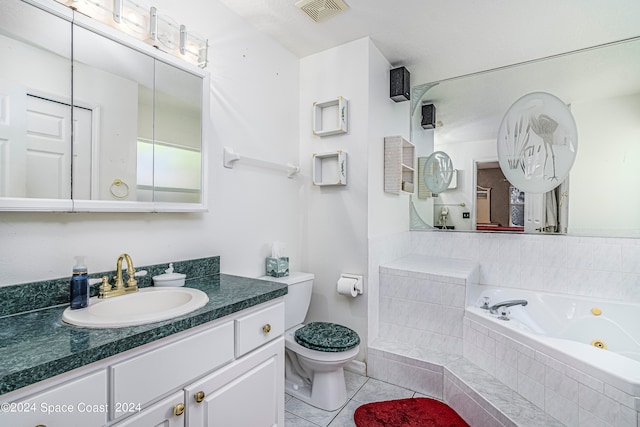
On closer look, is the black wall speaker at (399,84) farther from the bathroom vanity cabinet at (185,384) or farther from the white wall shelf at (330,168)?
the bathroom vanity cabinet at (185,384)

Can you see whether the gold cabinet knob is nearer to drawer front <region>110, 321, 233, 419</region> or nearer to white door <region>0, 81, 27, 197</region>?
drawer front <region>110, 321, 233, 419</region>

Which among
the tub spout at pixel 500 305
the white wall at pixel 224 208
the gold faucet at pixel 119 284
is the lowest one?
the tub spout at pixel 500 305

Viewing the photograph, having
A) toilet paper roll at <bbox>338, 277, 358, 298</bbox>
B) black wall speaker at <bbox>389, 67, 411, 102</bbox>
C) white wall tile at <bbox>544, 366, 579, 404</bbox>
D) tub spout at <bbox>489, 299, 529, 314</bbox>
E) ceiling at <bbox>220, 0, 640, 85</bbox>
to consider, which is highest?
ceiling at <bbox>220, 0, 640, 85</bbox>

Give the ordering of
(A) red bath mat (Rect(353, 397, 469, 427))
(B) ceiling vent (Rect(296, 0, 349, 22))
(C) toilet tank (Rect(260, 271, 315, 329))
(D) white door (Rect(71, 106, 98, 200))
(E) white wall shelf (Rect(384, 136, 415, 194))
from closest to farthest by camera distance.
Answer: (D) white door (Rect(71, 106, 98, 200)) → (A) red bath mat (Rect(353, 397, 469, 427)) → (B) ceiling vent (Rect(296, 0, 349, 22)) → (C) toilet tank (Rect(260, 271, 315, 329)) → (E) white wall shelf (Rect(384, 136, 415, 194))

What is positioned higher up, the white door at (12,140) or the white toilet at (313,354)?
the white door at (12,140)

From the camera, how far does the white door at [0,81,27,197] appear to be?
103 centimetres

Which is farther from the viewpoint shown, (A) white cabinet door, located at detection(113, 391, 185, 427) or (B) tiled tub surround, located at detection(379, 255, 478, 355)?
(B) tiled tub surround, located at detection(379, 255, 478, 355)

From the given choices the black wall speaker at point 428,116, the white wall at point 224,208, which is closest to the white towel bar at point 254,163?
the white wall at point 224,208

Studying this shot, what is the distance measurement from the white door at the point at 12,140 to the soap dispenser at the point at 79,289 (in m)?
0.32

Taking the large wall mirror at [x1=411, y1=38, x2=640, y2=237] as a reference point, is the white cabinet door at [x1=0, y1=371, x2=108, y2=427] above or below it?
below

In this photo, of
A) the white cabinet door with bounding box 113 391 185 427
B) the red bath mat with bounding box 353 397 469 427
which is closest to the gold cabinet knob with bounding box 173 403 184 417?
the white cabinet door with bounding box 113 391 185 427

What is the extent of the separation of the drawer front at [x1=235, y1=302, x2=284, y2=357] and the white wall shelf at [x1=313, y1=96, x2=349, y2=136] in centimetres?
140

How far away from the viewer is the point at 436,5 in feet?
6.25

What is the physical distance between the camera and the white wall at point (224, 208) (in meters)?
1.17
